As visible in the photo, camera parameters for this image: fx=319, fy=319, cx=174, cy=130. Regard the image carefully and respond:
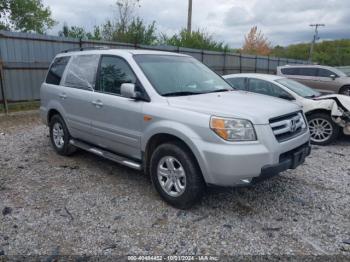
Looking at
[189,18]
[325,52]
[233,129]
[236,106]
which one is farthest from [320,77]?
[325,52]

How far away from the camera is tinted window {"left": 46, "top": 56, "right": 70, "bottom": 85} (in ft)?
17.7

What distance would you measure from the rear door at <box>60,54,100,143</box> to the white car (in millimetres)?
3059

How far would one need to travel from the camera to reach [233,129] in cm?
318

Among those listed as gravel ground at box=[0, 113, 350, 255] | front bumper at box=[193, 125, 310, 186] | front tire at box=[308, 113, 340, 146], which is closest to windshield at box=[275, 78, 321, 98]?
front tire at box=[308, 113, 340, 146]

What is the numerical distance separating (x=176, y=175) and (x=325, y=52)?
73.6 m

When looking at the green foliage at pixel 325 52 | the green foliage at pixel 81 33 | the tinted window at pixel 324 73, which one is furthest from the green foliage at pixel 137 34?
the green foliage at pixel 325 52

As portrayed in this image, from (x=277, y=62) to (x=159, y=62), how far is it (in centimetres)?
2243

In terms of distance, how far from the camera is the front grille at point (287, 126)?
11.2 ft

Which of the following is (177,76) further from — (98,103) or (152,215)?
(152,215)

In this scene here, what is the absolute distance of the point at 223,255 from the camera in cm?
284

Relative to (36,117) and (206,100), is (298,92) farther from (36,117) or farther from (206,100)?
(36,117)

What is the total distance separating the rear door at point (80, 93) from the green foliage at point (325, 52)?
5591 centimetres

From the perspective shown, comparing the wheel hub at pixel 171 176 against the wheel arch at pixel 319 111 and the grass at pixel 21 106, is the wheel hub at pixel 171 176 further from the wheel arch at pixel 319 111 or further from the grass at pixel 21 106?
the grass at pixel 21 106

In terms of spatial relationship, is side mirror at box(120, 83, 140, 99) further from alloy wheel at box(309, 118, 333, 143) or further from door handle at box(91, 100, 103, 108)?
alloy wheel at box(309, 118, 333, 143)
